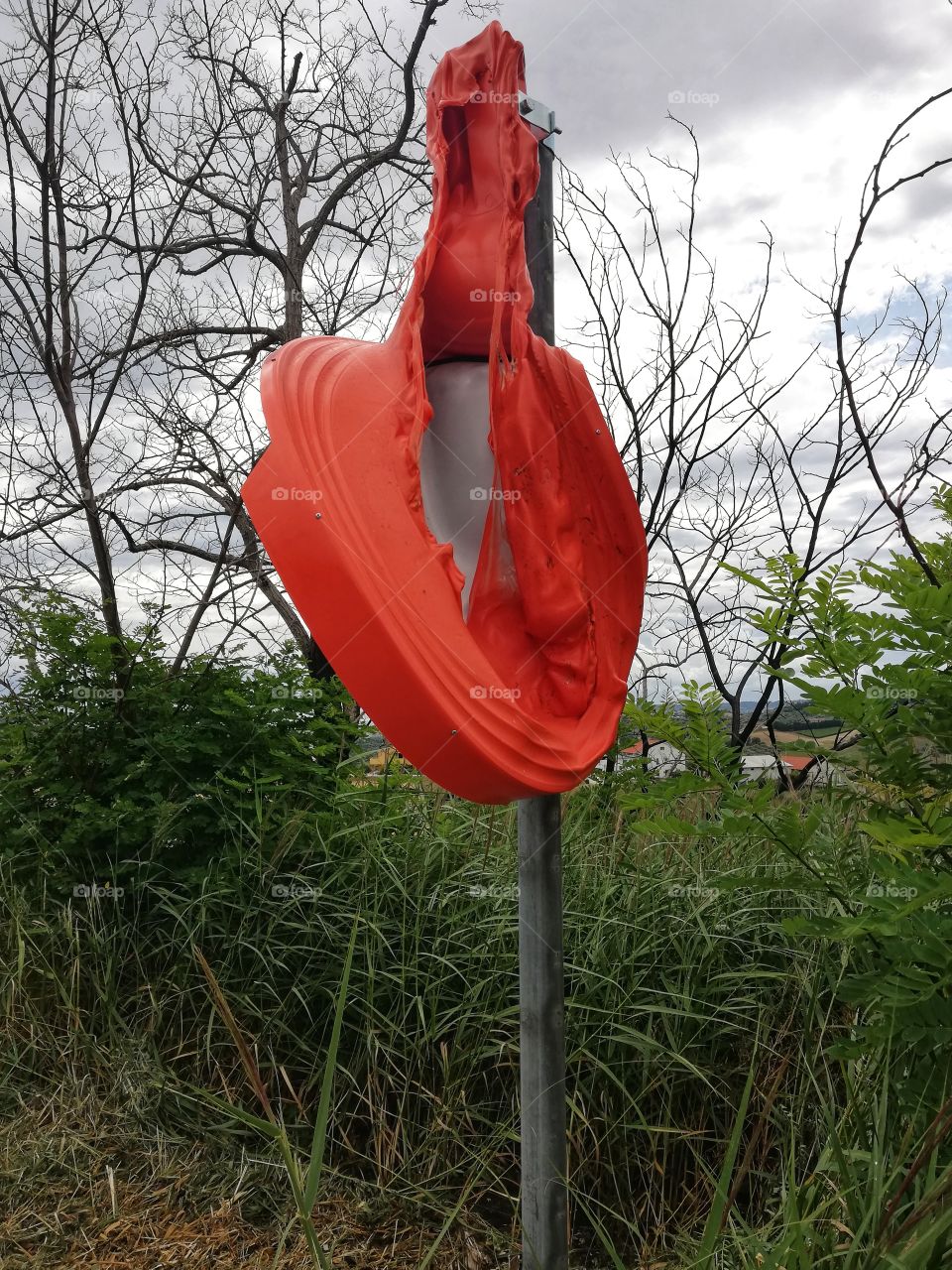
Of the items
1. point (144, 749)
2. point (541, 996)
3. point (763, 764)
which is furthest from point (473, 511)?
point (763, 764)

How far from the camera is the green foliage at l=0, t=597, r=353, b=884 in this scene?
3574 mm

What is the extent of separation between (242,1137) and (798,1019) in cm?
168

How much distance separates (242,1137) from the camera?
3.01 m

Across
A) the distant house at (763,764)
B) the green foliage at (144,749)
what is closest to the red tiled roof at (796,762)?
the distant house at (763,764)

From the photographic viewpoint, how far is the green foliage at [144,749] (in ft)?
11.7

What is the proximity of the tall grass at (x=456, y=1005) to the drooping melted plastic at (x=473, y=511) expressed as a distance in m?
1.00

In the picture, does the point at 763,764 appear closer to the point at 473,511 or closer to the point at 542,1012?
the point at 542,1012

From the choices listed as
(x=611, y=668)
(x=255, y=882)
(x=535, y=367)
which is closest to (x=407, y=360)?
(x=535, y=367)

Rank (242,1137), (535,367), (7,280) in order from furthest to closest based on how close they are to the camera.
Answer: (7,280), (242,1137), (535,367)

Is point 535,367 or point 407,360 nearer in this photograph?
point 407,360

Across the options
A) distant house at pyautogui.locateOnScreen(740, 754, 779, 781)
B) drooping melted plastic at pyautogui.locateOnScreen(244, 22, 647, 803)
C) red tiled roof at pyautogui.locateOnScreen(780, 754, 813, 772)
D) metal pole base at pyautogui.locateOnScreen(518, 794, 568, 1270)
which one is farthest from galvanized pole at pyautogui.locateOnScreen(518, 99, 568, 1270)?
red tiled roof at pyautogui.locateOnScreen(780, 754, 813, 772)

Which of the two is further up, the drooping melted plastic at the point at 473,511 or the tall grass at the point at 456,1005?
the drooping melted plastic at the point at 473,511

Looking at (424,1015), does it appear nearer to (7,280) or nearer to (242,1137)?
(242,1137)

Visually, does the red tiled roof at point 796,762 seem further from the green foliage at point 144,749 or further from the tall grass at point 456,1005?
the green foliage at point 144,749
